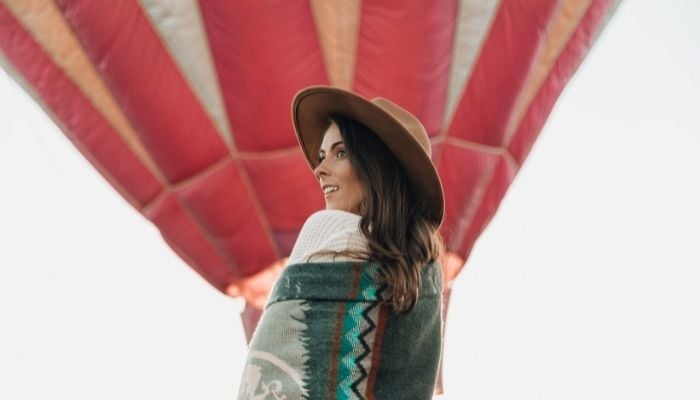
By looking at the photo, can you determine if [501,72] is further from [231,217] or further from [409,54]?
[231,217]

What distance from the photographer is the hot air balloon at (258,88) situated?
3.80 metres

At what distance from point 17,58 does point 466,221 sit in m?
2.22

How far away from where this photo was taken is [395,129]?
1.52m

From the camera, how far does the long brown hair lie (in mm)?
1333

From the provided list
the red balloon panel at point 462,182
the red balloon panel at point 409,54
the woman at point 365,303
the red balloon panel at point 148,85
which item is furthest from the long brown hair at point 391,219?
the red balloon panel at point 462,182

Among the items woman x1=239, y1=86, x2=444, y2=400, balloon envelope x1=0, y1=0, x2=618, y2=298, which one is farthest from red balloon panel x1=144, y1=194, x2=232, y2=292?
woman x1=239, y1=86, x2=444, y2=400

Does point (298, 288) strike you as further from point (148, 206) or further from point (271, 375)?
point (148, 206)

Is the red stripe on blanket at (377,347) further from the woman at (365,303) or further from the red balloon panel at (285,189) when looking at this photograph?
the red balloon panel at (285,189)

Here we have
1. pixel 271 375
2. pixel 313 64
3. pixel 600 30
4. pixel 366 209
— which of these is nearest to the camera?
pixel 271 375

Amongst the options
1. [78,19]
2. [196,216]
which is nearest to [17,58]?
[78,19]

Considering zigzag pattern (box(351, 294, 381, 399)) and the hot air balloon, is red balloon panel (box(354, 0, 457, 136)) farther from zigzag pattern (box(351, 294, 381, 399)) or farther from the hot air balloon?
zigzag pattern (box(351, 294, 381, 399))

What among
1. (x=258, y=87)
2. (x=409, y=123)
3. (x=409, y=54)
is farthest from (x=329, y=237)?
(x=258, y=87)

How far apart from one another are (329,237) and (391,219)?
116 millimetres

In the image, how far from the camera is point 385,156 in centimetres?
158
